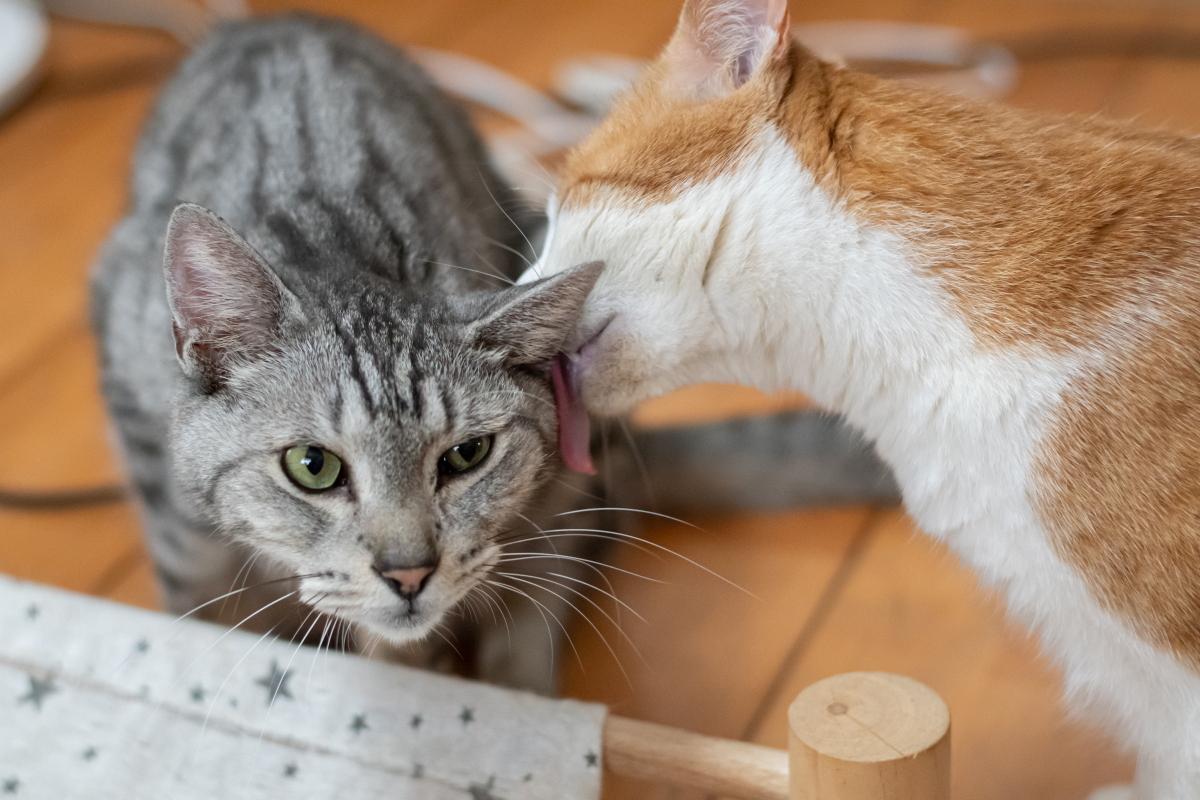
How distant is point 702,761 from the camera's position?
885 millimetres

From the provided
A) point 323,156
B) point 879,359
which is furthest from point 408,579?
point 323,156

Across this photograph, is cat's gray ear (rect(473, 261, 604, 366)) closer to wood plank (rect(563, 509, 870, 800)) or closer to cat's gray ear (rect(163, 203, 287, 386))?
cat's gray ear (rect(163, 203, 287, 386))

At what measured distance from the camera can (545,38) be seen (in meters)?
2.41

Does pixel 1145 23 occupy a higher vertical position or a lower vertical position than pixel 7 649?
higher

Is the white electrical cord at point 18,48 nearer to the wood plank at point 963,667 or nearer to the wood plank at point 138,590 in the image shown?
the wood plank at point 138,590

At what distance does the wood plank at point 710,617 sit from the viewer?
49.0 inches

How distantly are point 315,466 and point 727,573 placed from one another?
0.65 metres

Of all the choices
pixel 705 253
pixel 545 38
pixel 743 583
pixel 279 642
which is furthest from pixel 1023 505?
pixel 545 38

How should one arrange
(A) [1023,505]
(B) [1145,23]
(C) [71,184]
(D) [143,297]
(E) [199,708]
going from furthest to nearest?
1. (B) [1145,23]
2. (C) [71,184]
3. (D) [143,297]
4. (E) [199,708]
5. (A) [1023,505]

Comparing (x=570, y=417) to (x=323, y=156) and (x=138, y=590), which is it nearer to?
(x=323, y=156)

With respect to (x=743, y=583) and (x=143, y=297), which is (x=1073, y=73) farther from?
(x=143, y=297)

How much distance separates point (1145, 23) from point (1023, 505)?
191cm

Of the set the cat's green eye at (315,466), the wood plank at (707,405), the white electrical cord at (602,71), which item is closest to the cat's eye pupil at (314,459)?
the cat's green eye at (315,466)

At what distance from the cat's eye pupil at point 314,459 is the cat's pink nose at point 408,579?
0.11 metres
